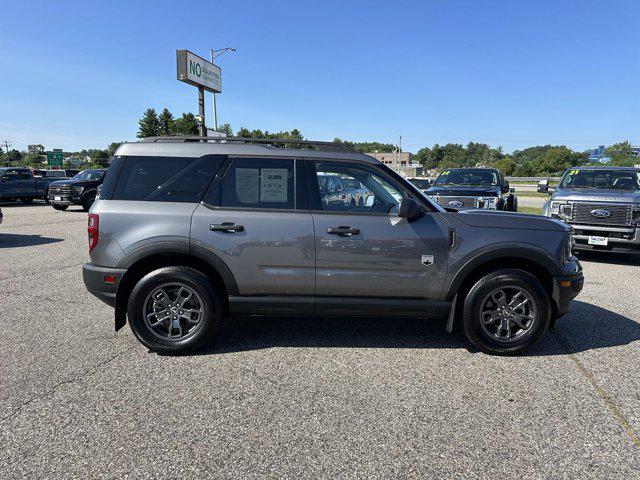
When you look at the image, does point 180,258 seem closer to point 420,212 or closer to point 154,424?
point 154,424

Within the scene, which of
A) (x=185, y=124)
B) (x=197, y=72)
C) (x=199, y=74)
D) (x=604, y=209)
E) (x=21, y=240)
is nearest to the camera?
(x=604, y=209)

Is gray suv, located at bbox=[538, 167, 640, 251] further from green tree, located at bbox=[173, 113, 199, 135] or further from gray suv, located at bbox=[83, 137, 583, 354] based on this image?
green tree, located at bbox=[173, 113, 199, 135]

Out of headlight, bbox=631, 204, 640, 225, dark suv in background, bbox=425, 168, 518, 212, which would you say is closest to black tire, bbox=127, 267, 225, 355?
dark suv in background, bbox=425, 168, 518, 212

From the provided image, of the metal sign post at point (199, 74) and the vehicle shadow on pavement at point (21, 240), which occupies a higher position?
the metal sign post at point (199, 74)

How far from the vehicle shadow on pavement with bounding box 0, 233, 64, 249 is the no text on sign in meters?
→ 13.2

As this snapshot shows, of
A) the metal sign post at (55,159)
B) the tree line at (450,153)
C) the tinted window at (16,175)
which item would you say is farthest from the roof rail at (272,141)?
the metal sign post at (55,159)

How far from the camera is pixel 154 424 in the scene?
9.07 feet

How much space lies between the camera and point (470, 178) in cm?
1112

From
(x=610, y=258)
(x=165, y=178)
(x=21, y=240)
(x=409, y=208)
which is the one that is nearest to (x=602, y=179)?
(x=610, y=258)

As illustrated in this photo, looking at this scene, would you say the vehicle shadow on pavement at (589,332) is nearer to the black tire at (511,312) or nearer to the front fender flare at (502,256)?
the black tire at (511,312)

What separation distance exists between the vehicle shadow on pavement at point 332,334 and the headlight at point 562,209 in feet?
17.1

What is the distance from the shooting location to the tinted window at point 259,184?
12.5 ft

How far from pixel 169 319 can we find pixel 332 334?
64.7 inches

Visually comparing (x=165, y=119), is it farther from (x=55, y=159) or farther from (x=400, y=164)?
(x=400, y=164)
